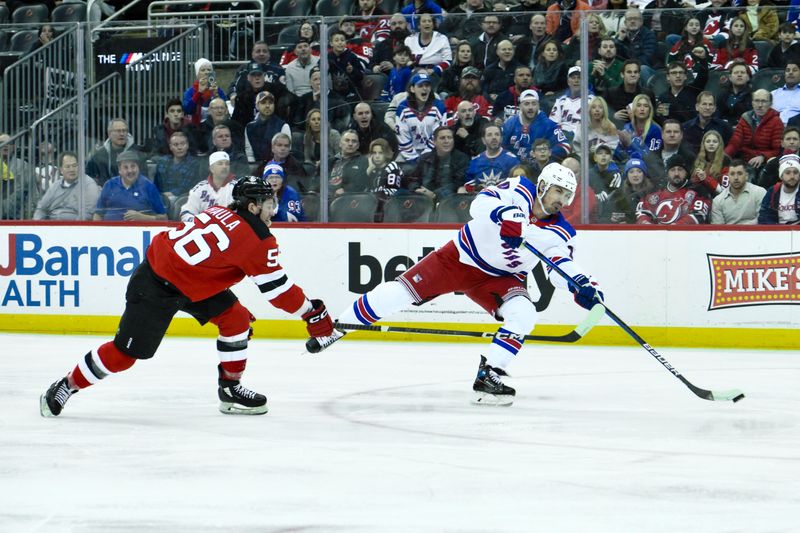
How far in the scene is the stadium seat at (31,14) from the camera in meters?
14.1

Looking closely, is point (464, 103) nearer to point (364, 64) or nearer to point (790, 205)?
point (364, 64)

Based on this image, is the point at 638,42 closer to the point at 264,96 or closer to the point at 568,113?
the point at 568,113

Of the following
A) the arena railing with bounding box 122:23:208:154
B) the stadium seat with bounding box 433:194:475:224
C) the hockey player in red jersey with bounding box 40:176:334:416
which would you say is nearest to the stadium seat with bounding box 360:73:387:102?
the stadium seat with bounding box 433:194:475:224

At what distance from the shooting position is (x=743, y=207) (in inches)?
342

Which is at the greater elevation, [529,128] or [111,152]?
[529,128]

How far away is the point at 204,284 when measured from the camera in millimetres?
5457

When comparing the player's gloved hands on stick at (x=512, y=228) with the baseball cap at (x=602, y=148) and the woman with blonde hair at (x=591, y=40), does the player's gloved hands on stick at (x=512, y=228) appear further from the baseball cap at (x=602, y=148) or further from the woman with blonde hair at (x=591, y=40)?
the woman with blonde hair at (x=591, y=40)

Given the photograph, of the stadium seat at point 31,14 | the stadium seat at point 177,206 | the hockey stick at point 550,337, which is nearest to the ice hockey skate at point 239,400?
the hockey stick at point 550,337

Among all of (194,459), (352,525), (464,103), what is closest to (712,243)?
(464,103)

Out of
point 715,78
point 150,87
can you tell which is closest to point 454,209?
point 715,78

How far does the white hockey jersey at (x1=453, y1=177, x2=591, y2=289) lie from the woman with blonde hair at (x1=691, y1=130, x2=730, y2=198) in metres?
2.53

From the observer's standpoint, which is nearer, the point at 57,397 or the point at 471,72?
the point at 57,397

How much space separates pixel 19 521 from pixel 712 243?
6.29 meters

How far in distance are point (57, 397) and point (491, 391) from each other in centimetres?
204
